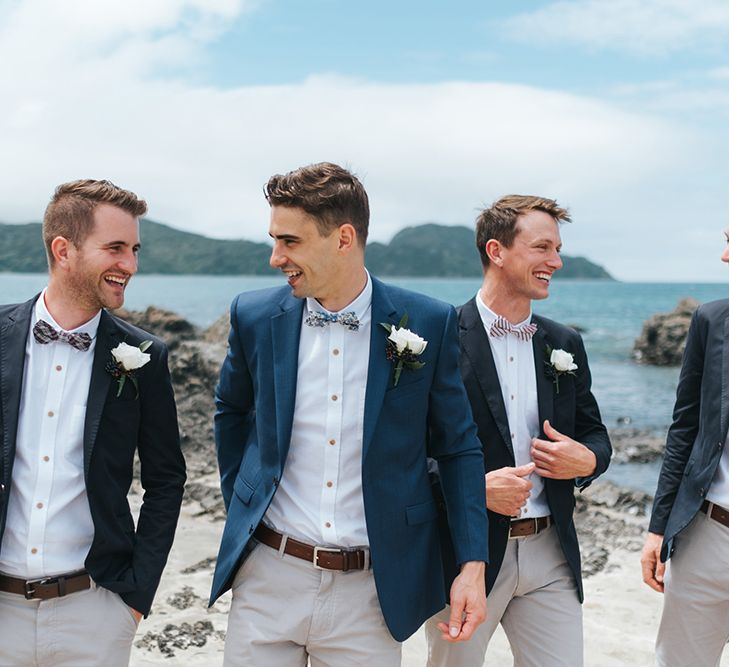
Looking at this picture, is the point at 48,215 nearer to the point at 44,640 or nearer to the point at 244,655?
the point at 44,640

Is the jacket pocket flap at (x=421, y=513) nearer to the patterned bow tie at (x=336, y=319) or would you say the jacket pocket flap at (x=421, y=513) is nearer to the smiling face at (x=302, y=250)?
the patterned bow tie at (x=336, y=319)

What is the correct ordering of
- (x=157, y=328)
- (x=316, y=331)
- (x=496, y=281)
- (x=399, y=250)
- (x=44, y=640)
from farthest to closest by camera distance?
1. (x=399, y=250)
2. (x=157, y=328)
3. (x=496, y=281)
4. (x=316, y=331)
5. (x=44, y=640)

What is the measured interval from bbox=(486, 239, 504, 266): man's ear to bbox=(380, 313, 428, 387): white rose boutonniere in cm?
101

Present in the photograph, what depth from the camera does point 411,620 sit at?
11.5 ft

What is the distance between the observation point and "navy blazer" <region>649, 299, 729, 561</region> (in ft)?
13.8

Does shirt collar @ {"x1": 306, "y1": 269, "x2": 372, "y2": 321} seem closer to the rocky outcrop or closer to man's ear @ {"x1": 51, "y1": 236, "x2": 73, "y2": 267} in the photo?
man's ear @ {"x1": 51, "y1": 236, "x2": 73, "y2": 267}

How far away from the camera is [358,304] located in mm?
3633

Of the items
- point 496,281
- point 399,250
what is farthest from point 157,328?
point 399,250

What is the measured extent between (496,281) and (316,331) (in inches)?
46.0

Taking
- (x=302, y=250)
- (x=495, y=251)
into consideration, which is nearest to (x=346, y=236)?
(x=302, y=250)

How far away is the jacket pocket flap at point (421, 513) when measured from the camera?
3.50 m

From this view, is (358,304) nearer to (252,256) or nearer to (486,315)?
(486,315)

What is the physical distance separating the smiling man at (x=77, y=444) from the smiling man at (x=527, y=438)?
1419 mm

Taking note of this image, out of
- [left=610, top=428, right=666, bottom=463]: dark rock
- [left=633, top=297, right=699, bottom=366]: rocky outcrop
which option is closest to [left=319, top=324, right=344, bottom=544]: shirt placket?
[left=610, top=428, right=666, bottom=463]: dark rock
